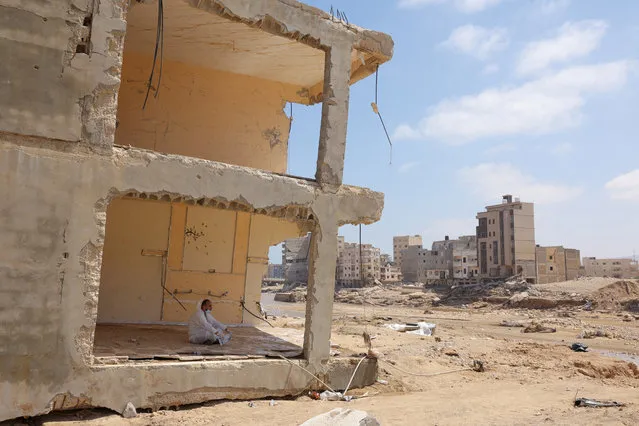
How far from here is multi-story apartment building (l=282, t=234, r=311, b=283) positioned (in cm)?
6731

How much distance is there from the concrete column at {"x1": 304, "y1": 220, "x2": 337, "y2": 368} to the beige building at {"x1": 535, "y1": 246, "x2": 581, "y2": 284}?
44.5 meters

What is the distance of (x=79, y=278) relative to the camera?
6.12 metres

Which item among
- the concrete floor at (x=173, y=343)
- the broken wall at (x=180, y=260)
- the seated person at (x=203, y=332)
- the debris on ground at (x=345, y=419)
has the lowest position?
the debris on ground at (x=345, y=419)

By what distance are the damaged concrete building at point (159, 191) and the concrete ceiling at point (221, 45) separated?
2.3 inches

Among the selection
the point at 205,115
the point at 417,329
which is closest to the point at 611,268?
the point at 417,329

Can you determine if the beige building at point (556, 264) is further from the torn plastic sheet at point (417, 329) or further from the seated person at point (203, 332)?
the seated person at point (203, 332)

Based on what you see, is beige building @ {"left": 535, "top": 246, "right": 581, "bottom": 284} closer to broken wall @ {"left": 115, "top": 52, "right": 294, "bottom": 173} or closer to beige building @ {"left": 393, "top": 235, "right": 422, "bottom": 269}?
beige building @ {"left": 393, "top": 235, "right": 422, "bottom": 269}

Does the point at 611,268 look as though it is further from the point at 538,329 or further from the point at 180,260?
the point at 180,260

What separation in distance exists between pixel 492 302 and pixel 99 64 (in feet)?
126

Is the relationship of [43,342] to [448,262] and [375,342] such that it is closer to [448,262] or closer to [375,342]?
[375,342]

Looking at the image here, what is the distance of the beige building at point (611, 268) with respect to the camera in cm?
6244

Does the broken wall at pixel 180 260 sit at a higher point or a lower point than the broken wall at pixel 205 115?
lower

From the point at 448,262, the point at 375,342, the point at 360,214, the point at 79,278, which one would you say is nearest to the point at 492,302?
the point at 448,262

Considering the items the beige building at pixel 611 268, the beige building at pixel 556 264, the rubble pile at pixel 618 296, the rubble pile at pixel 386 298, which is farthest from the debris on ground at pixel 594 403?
the beige building at pixel 611 268
